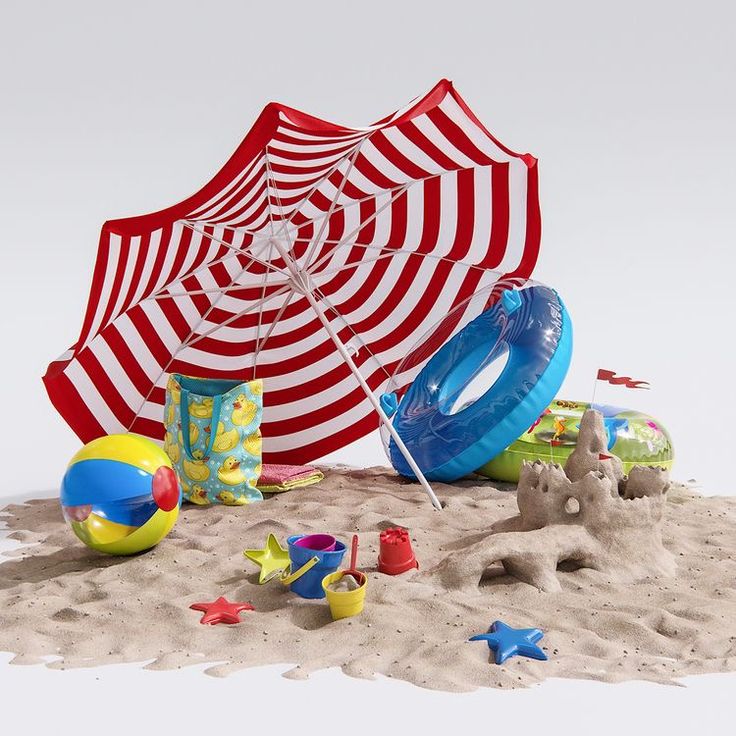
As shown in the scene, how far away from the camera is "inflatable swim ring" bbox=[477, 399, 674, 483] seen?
5.96m

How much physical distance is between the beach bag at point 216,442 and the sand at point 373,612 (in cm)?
45

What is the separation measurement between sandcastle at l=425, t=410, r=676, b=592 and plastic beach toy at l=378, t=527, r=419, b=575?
14 cm

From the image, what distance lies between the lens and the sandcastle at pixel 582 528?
14.5 feet

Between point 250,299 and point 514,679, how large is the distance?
3678mm

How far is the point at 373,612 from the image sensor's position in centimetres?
408

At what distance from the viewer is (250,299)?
6.56 metres

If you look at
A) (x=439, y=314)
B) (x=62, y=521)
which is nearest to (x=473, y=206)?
(x=439, y=314)

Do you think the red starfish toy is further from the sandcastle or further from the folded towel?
the folded towel

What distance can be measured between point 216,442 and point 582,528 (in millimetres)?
2328

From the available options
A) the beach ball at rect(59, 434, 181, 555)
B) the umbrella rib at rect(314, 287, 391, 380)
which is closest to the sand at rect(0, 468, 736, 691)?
the beach ball at rect(59, 434, 181, 555)

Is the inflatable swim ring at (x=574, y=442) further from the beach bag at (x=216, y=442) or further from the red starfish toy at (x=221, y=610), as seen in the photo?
the red starfish toy at (x=221, y=610)

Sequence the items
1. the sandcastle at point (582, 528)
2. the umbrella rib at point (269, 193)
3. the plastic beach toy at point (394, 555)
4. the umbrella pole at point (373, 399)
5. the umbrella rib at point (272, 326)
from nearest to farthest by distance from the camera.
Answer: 1. the sandcastle at point (582, 528)
2. the plastic beach toy at point (394, 555)
3. the umbrella rib at point (269, 193)
4. the umbrella pole at point (373, 399)
5. the umbrella rib at point (272, 326)

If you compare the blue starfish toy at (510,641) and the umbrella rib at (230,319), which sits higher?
the umbrella rib at (230,319)

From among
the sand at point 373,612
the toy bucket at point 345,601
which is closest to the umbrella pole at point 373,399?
the sand at point 373,612
